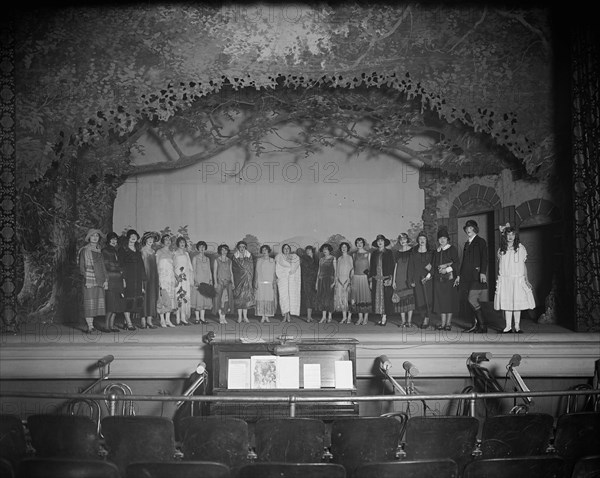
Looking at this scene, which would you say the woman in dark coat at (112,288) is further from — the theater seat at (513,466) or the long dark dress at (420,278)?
the theater seat at (513,466)

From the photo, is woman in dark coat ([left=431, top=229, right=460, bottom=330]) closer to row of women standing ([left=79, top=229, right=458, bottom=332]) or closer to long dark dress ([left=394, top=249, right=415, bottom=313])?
row of women standing ([left=79, top=229, right=458, bottom=332])

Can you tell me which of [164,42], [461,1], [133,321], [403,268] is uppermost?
[461,1]

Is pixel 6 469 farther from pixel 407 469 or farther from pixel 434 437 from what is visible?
pixel 434 437

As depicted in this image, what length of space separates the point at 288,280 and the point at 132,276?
6.85 feet

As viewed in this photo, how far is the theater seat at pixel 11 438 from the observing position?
464 centimetres

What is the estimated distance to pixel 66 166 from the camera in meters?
7.91

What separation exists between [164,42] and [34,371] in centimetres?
448

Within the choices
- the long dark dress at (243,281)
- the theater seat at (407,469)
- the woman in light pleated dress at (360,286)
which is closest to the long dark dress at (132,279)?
the long dark dress at (243,281)

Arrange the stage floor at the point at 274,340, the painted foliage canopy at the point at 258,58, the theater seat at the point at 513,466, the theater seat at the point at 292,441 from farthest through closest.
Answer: the painted foliage canopy at the point at 258,58, the stage floor at the point at 274,340, the theater seat at the point at 292,441, the theater seat at the point at 513,466

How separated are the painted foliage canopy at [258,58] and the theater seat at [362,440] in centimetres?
459

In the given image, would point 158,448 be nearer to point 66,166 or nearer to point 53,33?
point 66,166

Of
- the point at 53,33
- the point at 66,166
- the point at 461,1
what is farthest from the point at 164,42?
the point at 461,1

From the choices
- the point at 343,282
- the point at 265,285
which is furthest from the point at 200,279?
the point at 343,282

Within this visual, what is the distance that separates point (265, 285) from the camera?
8.21m
